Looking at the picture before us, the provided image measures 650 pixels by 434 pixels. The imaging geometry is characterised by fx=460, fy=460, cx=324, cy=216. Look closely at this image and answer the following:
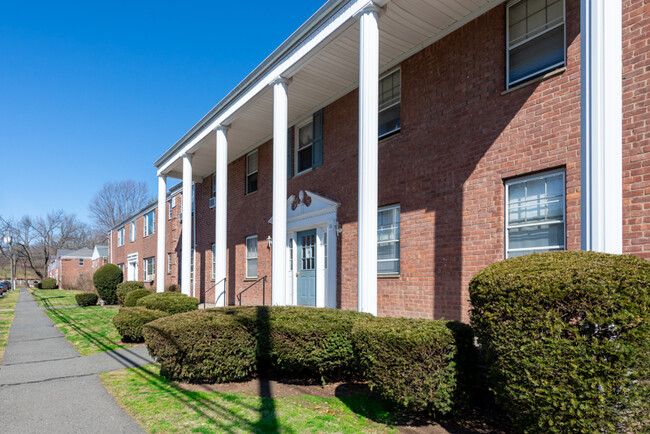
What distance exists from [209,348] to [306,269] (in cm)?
683

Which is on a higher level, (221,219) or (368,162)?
(368,162)

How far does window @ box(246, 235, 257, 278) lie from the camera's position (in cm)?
1623

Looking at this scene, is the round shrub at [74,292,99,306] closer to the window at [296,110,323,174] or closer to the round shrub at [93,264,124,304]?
the round shrub at [93,264,124,304]

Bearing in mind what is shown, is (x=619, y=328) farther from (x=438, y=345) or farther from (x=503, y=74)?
(x=503, y=74)

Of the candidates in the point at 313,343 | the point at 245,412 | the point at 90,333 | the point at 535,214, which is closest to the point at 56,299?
the point at 90,333

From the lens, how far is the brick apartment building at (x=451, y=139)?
5640 mm

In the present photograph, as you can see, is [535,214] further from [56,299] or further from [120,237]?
[120,237]

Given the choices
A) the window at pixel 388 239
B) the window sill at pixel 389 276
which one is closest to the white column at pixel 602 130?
the window sill at pixel 389 276

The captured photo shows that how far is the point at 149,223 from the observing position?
96.9 feet

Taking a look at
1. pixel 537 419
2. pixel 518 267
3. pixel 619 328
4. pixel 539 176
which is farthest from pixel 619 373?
pixel 539 176

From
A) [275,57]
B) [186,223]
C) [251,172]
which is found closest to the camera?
[275,57]

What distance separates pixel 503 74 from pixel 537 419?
5.97 metres

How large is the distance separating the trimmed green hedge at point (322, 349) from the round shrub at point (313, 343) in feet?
0.04

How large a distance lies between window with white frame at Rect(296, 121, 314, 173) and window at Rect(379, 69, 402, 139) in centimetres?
324
